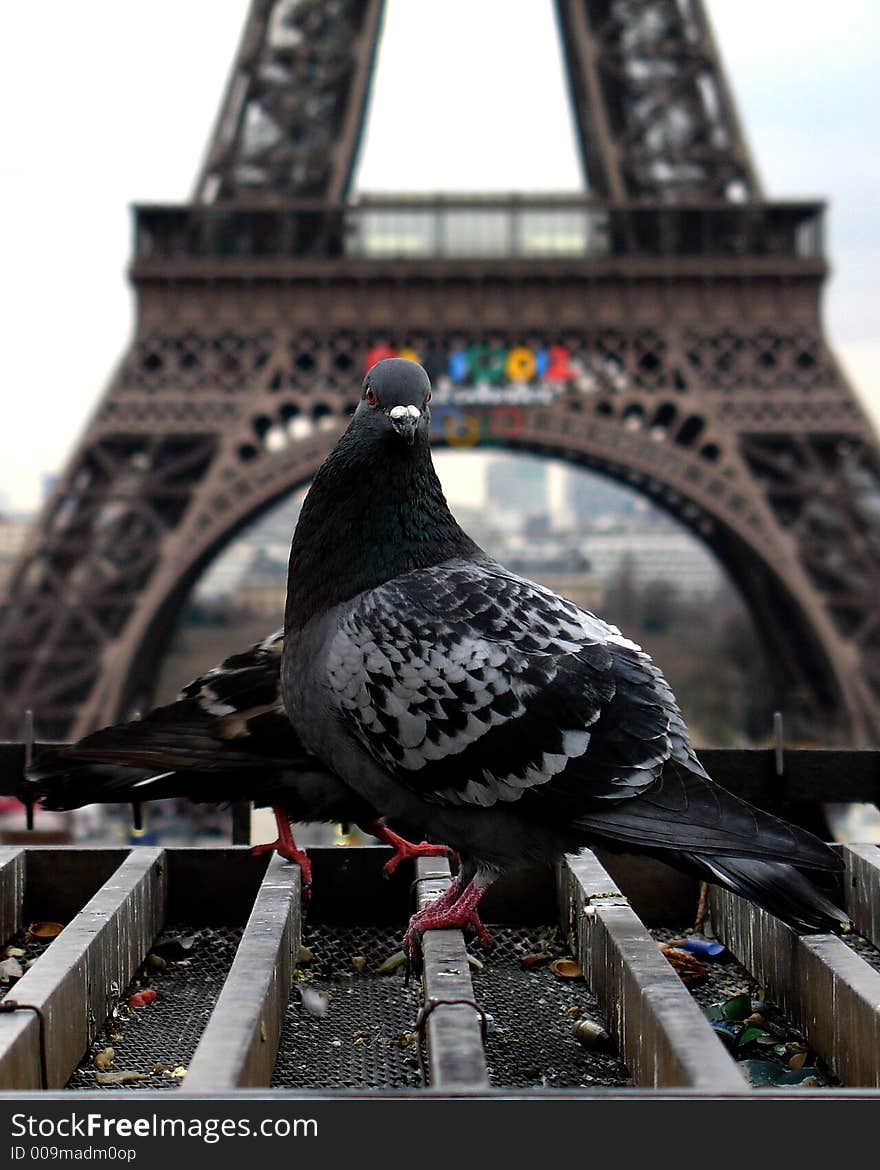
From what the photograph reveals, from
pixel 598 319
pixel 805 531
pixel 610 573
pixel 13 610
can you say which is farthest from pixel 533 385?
pixel 610 573

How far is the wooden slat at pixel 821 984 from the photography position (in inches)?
116

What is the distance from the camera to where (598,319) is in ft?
83.6

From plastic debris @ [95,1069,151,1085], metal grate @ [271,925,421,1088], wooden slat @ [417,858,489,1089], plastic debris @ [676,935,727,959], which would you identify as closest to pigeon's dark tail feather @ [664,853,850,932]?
wooden slat @ [417,858,489,1089]

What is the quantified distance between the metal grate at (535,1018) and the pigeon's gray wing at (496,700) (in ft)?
1.86

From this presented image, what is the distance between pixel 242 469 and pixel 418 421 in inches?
839

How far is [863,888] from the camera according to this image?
4.01m

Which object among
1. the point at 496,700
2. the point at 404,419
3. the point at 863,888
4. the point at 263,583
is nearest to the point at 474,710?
the point at 496,700

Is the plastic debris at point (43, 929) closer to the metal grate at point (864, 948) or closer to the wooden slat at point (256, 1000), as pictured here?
the wooden slat at point (256, 1000)

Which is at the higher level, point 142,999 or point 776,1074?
point 142,999

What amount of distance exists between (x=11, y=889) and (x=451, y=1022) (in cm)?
197

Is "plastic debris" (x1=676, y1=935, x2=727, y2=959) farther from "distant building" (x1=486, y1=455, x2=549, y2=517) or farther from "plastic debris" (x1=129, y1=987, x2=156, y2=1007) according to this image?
"distant building" (x1=486, y1=455, x2=549, y2=517)

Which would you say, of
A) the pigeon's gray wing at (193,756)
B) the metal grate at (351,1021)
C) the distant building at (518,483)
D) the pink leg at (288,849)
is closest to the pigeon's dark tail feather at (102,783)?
the pigeon's gray wing at (193,756)

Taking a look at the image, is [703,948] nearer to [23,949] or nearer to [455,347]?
[23,949]

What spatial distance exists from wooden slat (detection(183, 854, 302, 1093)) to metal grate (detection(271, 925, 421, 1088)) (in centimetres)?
10
